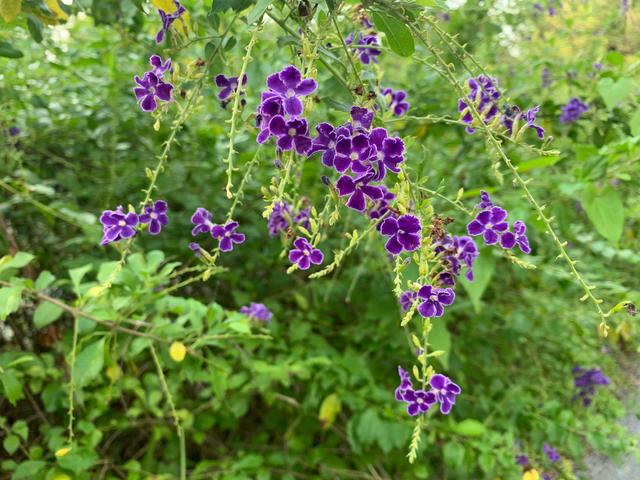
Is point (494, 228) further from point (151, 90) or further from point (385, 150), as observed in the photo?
point (151, 90)

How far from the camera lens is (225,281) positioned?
5.66 ft

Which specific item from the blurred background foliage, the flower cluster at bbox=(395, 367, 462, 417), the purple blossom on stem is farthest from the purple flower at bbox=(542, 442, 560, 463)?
the purple blossom on stem

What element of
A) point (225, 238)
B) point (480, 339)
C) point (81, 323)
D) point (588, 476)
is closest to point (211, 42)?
point (225, 238)

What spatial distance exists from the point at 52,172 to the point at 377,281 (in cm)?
102

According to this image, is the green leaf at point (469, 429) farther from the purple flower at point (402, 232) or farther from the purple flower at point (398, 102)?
the purple flower at point (402, 232)

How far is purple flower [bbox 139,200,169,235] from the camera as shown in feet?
2.53

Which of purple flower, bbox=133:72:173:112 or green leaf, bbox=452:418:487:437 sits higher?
purple flower, bbox=133:72:173:112

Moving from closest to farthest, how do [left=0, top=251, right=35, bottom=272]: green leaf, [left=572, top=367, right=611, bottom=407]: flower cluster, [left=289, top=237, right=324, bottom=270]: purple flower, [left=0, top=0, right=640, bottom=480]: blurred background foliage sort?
[left=289, top=237, right=324, bottom=270]: purple flower < [left=0, top=251, right=35, bottom=272]: green leaf < [left=0, top=0, right=640, bottom=480]: blurred background foliage < [left=572, top=367, right=611, bottom=407]: flower cluster

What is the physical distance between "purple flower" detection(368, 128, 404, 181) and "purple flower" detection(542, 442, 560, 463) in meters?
1.27

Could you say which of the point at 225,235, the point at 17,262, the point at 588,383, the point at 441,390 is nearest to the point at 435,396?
the point at 441,390

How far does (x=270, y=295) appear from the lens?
1793mm

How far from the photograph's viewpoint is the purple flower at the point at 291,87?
0.57m

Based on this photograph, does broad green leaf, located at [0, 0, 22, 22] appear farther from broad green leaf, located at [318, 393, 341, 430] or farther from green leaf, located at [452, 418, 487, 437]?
green leaf, located at [452, 418, 487, 437]

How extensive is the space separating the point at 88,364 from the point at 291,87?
2.28ft
